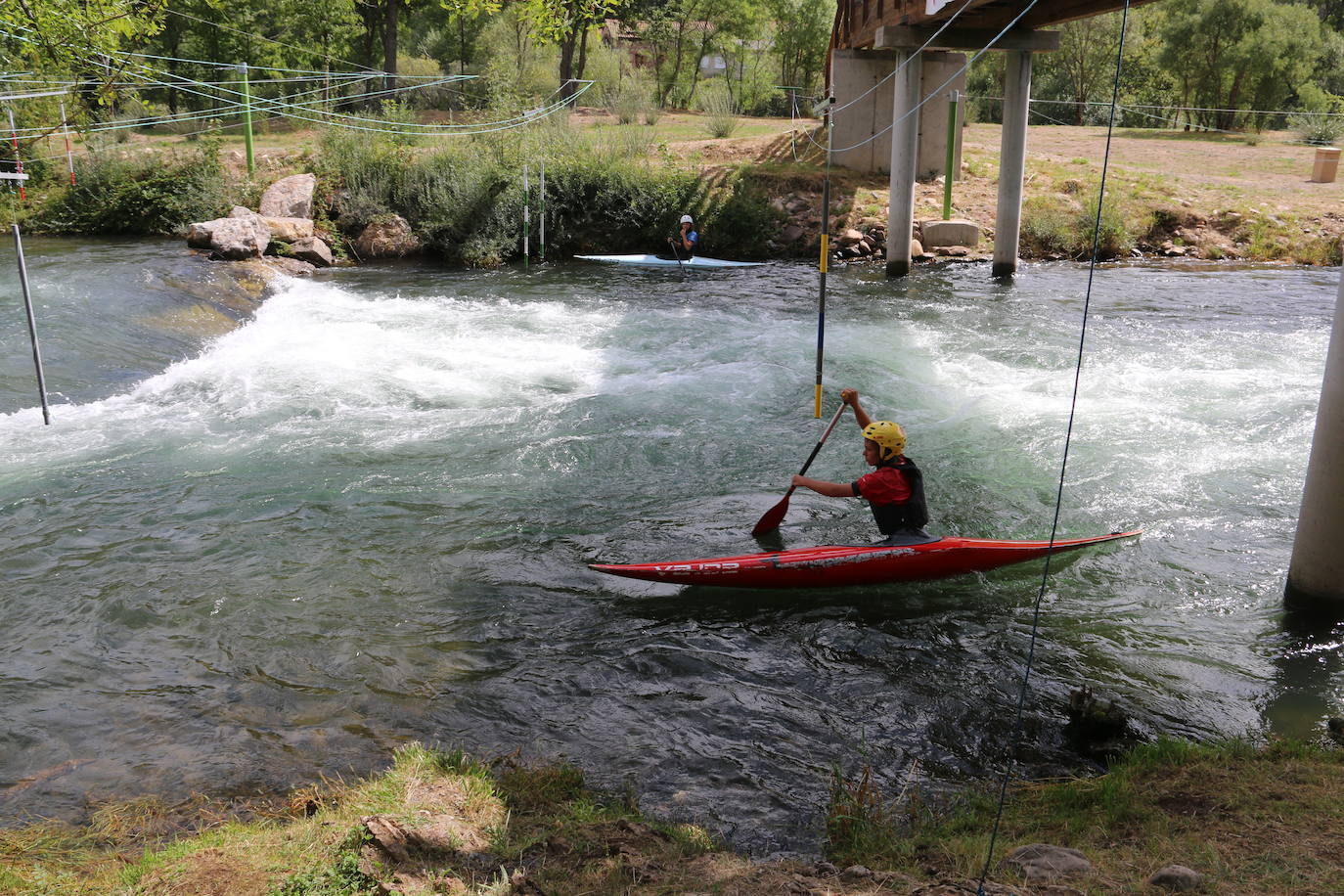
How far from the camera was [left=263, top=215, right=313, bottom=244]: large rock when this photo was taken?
16.7 m

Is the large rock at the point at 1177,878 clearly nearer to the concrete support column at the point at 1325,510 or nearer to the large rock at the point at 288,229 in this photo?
the concrete support column at the point at 1325,510

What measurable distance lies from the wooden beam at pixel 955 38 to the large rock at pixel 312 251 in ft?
30.9

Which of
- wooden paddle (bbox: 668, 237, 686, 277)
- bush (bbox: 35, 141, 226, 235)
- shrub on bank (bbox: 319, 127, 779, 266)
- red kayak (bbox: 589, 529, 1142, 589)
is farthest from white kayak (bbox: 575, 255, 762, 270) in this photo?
red kayak (bbox: 589, 529, 1142, 589)

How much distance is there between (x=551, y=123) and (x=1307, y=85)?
22.8 metres

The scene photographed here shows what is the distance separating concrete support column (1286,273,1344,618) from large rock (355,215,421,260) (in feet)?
51.4

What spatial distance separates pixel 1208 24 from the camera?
2836 centimetres

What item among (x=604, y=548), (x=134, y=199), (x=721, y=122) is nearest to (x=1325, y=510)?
(x=604, y=548)

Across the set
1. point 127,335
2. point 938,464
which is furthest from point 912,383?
point 127,335

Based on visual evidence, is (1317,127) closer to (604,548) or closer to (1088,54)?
(1088,54)

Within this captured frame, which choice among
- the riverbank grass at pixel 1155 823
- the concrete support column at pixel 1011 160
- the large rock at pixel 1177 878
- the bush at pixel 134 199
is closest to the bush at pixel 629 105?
the bush at pixel 134 199

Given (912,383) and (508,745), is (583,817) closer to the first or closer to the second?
(508,745)

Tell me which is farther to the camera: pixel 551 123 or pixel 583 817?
pixel 551 123

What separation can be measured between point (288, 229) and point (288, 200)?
1085mm

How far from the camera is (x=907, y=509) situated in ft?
19.8
